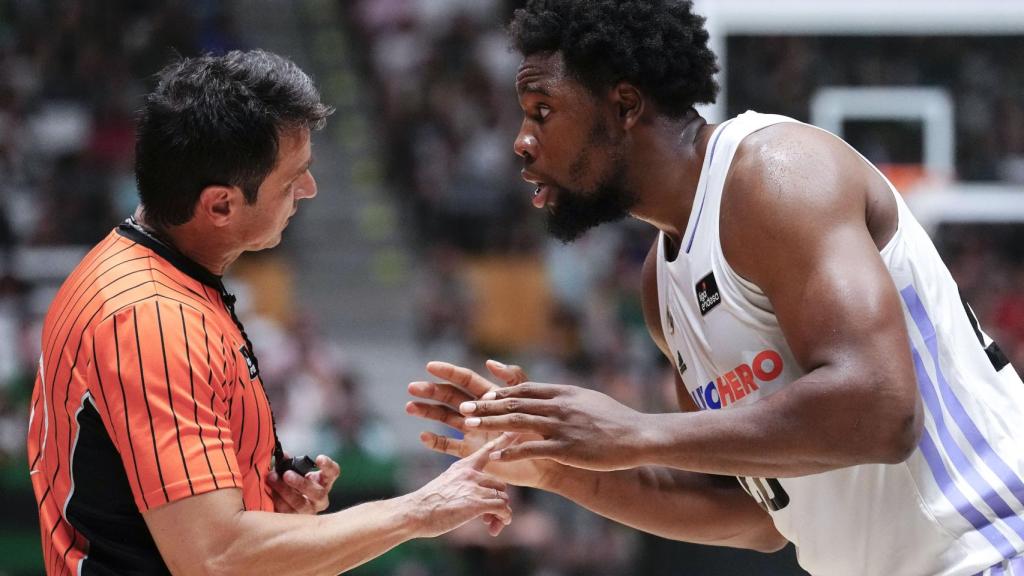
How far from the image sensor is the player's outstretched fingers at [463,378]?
3.46 meters

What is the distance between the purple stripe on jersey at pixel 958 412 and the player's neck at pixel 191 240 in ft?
5.68

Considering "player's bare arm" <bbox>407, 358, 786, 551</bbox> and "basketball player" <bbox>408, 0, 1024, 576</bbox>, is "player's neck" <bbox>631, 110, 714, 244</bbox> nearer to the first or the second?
"basketball player" <bbox>408, 0, 1024, 576</bbox>

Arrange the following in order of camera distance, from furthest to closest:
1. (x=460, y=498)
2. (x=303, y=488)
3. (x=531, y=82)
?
(x=531, y=82) < (x=303, y=488) < (x=460, y=498)

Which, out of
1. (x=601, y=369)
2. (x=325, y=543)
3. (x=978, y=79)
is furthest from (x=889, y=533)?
(x=978, y=79)

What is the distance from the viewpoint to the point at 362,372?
11086 mm

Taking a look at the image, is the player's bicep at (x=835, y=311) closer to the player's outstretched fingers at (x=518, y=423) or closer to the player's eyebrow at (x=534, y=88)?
the player's outstretched fingers at (x=518, y=423)

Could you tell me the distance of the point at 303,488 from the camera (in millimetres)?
3316

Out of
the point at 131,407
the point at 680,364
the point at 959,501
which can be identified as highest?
the point at 131,407

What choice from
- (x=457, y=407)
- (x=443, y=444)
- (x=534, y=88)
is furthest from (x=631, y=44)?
(x=443, y=444)

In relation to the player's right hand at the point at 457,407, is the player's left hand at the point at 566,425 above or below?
above

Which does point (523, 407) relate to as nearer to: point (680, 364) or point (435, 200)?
point (680, 364)

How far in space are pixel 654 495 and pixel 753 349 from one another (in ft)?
2.64

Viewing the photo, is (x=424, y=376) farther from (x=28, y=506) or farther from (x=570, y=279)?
(x=28, y=506)

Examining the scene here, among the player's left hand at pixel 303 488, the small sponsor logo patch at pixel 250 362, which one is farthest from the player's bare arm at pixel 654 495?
the small sponsor logo patch at pixel 250 362
